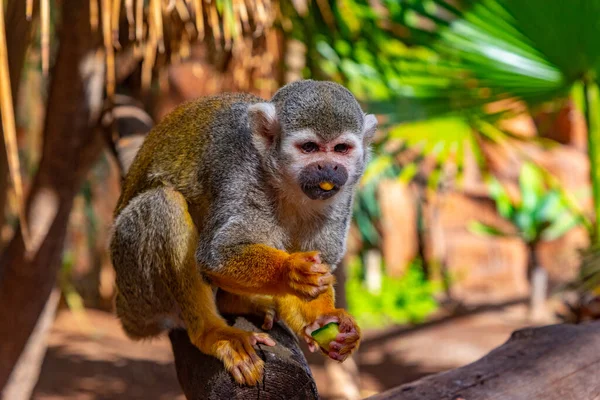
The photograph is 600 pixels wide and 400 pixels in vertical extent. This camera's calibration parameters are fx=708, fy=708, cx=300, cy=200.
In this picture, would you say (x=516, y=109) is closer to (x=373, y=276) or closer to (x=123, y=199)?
(x=123, y=199)

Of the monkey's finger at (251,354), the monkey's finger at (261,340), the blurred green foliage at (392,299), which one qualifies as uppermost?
the monkey's finger at (261,340)

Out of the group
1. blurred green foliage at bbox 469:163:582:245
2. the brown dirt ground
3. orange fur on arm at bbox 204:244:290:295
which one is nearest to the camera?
orange fur on arm at bbox 204:244:290:295

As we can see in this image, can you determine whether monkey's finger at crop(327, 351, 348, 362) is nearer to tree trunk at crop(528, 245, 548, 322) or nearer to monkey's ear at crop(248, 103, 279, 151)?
monkey's ear at crop(248, 103, 279, 151)

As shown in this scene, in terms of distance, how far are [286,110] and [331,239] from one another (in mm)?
511

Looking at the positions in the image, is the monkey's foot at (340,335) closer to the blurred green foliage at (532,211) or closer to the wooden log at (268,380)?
the wooden log at (268,380)

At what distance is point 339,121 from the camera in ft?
7.29

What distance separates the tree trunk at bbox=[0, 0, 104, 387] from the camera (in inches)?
141

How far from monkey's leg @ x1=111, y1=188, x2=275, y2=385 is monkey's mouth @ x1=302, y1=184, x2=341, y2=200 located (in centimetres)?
45

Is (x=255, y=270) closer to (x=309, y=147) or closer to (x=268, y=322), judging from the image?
(x=268, y=322)

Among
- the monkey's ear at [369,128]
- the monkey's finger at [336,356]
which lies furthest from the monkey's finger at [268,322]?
the monkey's ear at [369,128]

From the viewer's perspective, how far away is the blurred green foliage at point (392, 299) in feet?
30.9

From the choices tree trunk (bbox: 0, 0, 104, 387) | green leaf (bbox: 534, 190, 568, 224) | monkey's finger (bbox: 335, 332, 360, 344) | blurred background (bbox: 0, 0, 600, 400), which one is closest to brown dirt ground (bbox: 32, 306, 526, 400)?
blurred background (bbox: 0, 0, 600, 400)

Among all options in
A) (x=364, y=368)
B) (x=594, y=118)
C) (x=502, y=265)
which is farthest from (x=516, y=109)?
(x=502, y=265)

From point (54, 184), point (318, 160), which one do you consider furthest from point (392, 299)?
point (318, 160)
